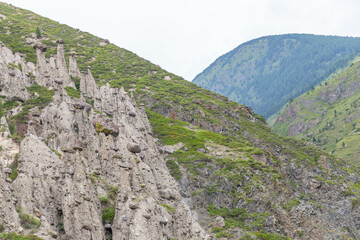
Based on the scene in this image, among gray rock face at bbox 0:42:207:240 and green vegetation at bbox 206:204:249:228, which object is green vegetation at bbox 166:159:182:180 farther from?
gray rock face at bbox 0:42:207:240

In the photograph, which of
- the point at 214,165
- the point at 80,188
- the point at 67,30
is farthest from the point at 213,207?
the point at 67,30

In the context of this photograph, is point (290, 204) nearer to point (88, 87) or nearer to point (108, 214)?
point (108, 214)

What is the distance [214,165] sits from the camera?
6919 centimetres

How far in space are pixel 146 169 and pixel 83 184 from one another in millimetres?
13719

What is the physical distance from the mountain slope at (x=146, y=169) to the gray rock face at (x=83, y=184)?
0.13 meters

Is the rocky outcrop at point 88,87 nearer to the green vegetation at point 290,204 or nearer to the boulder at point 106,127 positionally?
the boulder at point 106,127

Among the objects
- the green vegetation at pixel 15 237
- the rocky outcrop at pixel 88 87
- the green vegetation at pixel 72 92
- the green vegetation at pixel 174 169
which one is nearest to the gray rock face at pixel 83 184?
the green vegetation at pixel 15 237

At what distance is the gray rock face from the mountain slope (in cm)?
13

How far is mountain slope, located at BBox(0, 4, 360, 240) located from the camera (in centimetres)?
3325

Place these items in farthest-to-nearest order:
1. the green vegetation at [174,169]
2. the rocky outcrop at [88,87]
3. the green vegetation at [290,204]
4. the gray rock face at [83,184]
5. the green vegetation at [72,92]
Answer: the rocky outcrop at [88,87] < the green vegetation at [72,92] < the green vegetation at [174,169] < the green vegetation at [290,204] < the gray rock face at [83,184]

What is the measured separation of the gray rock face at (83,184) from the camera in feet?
103

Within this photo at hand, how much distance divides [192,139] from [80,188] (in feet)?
153

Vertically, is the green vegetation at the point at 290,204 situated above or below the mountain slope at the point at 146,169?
below

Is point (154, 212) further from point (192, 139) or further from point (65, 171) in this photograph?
point (192, 139)
